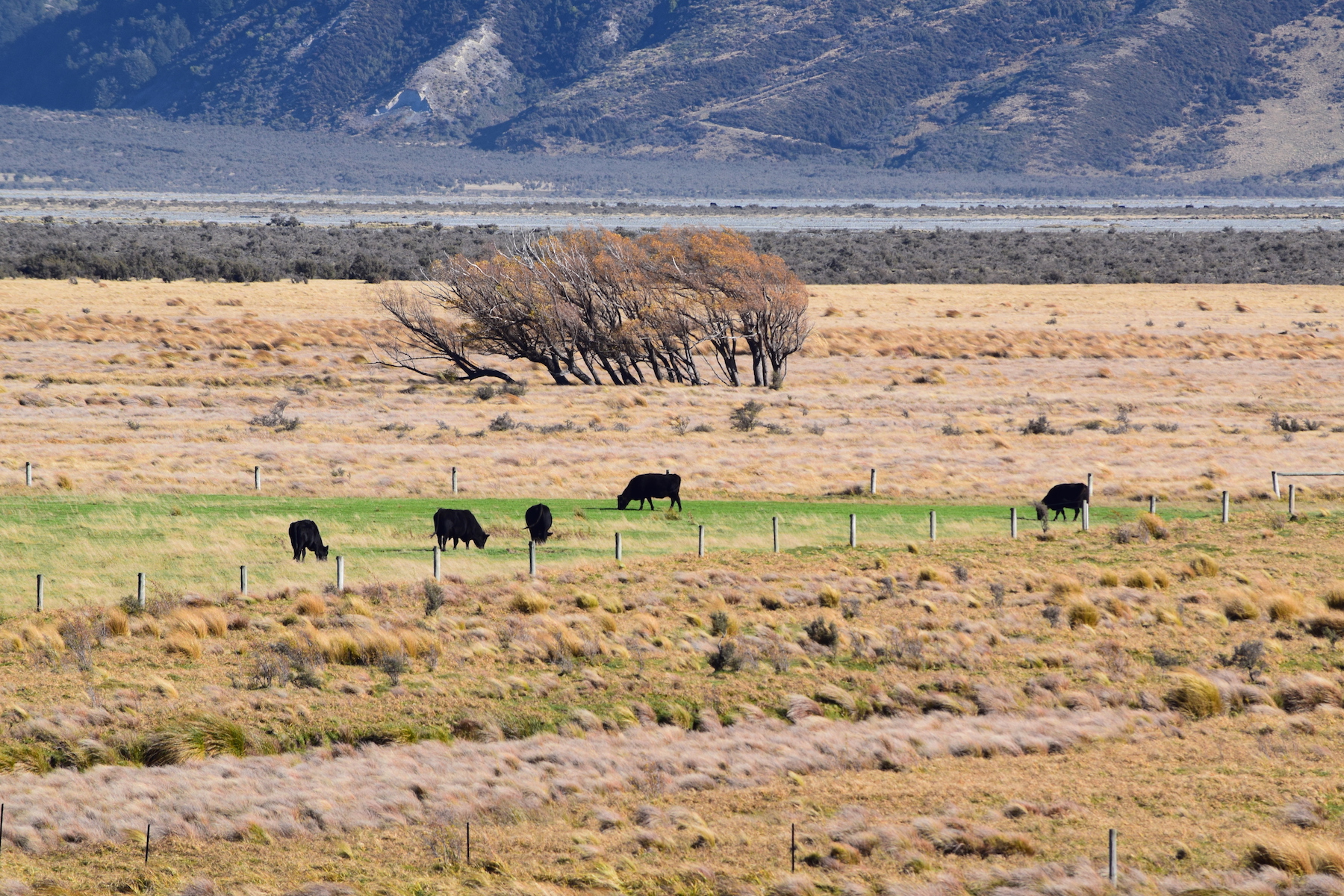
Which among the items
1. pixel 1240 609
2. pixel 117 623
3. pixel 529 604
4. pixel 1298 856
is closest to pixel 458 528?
pixel 529 604

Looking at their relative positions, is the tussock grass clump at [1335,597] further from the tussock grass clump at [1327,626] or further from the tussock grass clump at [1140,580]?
the tussock grass clump at [1140,580]

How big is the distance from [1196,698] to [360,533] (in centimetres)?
1608

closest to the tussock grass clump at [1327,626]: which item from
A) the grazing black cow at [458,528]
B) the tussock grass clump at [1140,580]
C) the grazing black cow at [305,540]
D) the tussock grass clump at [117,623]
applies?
the tussock grass clump at [1140,580]

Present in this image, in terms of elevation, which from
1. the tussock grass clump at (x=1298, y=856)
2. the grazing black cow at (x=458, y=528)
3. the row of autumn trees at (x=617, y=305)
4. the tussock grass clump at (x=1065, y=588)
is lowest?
the tussock grass clump at (x=1298, y=856)

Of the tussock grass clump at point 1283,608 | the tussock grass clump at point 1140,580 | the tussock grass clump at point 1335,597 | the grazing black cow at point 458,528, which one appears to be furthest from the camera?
the grazing black cow at point 458,528

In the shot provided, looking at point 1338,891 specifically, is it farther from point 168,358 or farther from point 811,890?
point 168,358

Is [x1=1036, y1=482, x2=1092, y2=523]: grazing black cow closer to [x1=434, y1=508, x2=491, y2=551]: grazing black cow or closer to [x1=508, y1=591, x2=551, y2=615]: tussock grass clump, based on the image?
[x1=434, y1=508, x2=491, y2=551]: grazing black cow

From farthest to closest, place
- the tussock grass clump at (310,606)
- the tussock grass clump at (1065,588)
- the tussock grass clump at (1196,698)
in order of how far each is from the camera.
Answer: the tussock grass clump at (1065,588) < the tussock grass clump at (310,606) < the tussock grass clump at (1196,698)

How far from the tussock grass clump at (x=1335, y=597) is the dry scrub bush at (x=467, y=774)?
7.42 m

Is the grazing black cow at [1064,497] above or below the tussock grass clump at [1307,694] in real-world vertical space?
above

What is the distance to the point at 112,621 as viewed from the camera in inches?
939

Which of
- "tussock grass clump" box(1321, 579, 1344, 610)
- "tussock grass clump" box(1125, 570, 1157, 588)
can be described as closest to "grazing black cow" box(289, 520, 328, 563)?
"tussock grass clump" box(1125, 570, 1157, 588)

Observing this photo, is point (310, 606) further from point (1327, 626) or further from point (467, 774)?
point (1327, 626)

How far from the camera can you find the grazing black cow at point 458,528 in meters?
29.6
